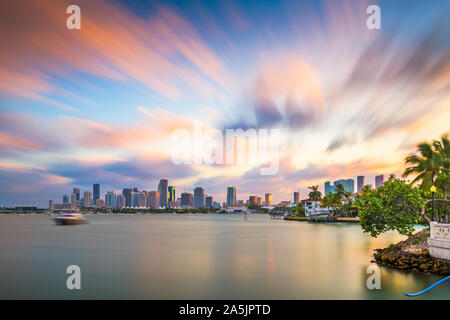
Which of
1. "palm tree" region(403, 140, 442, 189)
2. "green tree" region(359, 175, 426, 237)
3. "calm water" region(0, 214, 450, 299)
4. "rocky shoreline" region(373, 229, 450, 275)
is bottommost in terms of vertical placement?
"calm water" region(0, 214, 450, 299)

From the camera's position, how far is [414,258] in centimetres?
2447

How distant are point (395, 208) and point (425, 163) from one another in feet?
35.0

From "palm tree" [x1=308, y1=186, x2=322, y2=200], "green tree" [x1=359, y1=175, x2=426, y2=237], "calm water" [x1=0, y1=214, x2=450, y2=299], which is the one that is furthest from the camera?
"palm tree" [x1=308, y1=186, x2=322, y2=200]

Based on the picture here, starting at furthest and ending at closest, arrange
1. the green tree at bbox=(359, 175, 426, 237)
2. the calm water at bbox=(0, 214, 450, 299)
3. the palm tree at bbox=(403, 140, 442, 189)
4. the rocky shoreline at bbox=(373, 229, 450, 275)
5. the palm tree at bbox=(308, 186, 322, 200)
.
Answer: the palm tree at bbox=(308, 186, 322, 200), the palm tree at bbox=(403, 140, 442, 189), the green tree at bbox=(359, 175, 426, 237), the rocky shoreline at bbox=(373, 229, 450, 275), the calm water at bbox=(0, 214, 450, 299)

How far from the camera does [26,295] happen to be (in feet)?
66.9

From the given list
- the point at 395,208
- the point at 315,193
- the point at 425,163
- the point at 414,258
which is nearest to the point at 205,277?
the point at 414,258

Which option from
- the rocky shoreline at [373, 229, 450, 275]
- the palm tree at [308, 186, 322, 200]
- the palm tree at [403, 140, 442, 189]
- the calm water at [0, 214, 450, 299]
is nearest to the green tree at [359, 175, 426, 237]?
the rocky shoreline at [373, 229, 450, 275]

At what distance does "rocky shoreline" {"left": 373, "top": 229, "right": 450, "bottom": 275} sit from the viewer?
22016 millimetres

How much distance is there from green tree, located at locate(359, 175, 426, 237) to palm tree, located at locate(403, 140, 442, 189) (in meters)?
8.72

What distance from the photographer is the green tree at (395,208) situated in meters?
27.5

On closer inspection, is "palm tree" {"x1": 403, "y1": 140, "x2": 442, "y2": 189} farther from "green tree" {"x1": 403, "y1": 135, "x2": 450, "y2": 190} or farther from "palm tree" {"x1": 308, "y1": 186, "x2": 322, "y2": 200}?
"palm tree" {"x1": 308, "y1": 186, "x2": 322, "y2": 200}
